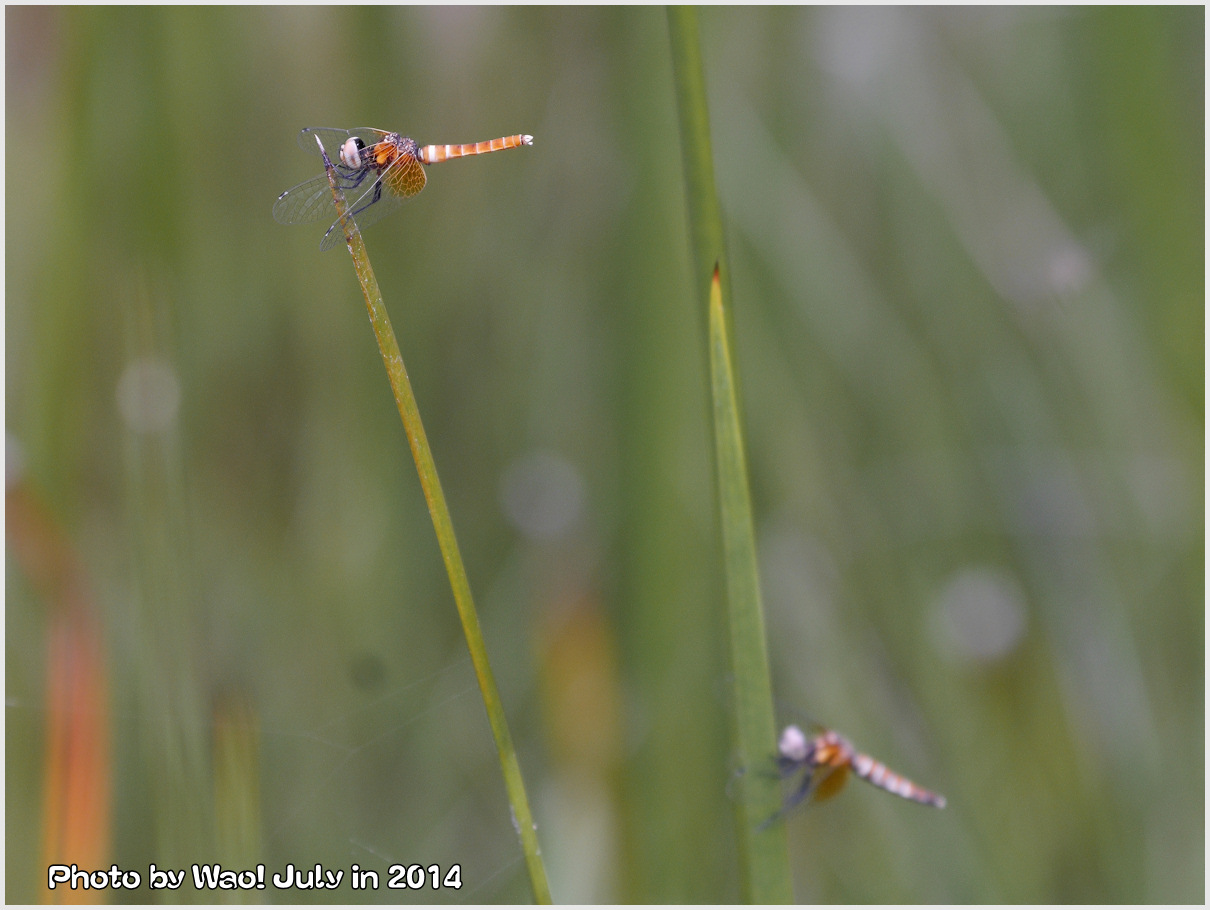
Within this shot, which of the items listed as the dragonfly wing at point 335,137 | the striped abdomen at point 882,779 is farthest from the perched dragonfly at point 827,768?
the dragonfly wing at point 335,137

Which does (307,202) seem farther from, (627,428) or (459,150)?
(627,428)

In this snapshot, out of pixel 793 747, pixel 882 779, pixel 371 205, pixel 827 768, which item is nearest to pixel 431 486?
pixel 371 205

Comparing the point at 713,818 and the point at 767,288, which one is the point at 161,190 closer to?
the point at 767,288

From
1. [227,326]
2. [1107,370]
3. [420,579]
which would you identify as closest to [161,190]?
[227,326]

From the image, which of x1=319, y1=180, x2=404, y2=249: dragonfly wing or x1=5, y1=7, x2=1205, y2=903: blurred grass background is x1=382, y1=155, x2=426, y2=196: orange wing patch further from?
x1=5, y1=7, x2=1205, y2=903: blurred grass background

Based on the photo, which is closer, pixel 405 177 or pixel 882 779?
pixel 405 177
